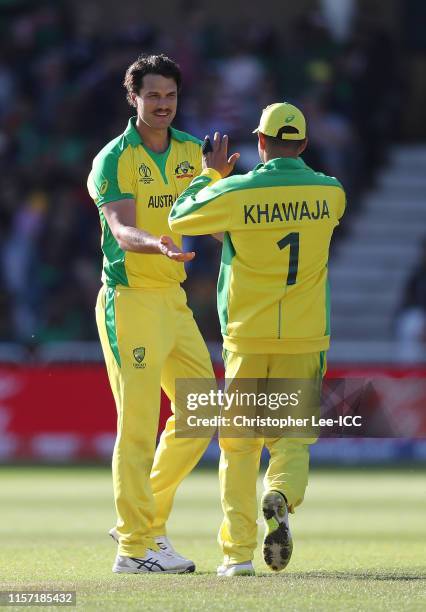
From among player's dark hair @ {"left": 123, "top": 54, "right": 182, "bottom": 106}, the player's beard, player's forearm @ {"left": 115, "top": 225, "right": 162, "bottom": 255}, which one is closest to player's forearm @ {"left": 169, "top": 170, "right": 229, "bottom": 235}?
player's forearm @ {"left": 115, "top": 225, "right": 162, "bottom": 255}

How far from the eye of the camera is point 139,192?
8.18 metres

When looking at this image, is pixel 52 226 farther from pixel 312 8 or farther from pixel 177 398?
pixel 177 398

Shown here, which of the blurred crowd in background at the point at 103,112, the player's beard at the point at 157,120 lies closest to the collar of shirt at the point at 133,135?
the player's beard at the point at 157,120

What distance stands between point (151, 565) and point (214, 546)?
166 cm

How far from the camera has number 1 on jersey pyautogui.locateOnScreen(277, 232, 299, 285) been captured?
761 centimetres

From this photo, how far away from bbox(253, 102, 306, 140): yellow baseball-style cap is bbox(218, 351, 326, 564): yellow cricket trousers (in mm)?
1073

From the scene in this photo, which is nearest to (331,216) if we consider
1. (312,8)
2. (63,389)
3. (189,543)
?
(189,543)

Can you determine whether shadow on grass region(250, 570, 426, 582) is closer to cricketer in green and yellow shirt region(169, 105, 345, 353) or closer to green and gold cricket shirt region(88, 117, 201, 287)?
cricketer in green and yellow shirt region(169, 105, 345, 353)

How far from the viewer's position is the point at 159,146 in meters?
8.34

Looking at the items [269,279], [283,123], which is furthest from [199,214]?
[283,123]

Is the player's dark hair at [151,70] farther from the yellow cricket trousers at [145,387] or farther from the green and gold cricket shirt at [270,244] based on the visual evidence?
the yellow cricket trousers at [145,387]

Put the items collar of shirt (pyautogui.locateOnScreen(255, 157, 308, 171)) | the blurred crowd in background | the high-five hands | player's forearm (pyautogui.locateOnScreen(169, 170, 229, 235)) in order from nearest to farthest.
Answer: player's forearm (pyautogui.locateOnScreen(169, 170, 229, 235))
collar of shirt (pyautogui.locateOnScreen(255, 157, 308, 171))
the high-five hands
the blurred crowd in background

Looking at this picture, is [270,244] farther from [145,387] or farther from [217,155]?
[145,387]

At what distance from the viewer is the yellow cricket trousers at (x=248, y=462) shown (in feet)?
25.2
